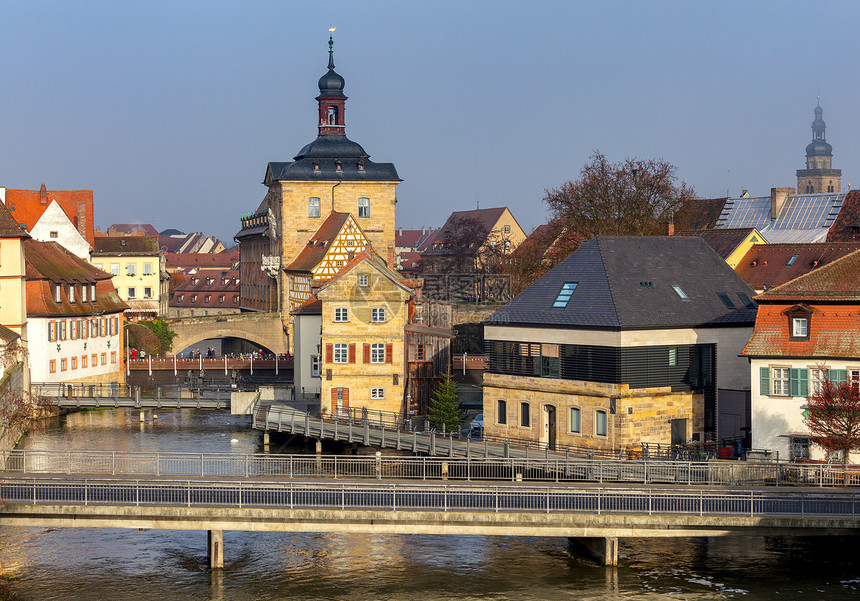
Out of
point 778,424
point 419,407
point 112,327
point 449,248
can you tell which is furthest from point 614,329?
point 449,248

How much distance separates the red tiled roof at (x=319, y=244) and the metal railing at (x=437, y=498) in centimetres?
7583

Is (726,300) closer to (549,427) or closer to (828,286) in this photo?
(828,286)

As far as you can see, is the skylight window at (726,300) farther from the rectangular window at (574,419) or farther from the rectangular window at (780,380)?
the rectangular window at (780,380)

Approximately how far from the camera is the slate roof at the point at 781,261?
8775 centimetres

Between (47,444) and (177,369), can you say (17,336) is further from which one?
(177,369)

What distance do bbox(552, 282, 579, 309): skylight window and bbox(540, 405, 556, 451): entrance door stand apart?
4444 mm

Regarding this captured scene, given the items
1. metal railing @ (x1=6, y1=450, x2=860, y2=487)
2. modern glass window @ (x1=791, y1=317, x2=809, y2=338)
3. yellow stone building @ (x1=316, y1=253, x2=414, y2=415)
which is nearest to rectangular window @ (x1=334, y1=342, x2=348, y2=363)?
yellow stone building @ (x1=316, y1=253, x2=414, y2=415)

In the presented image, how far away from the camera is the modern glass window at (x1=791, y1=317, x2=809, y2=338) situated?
5497 centimetres

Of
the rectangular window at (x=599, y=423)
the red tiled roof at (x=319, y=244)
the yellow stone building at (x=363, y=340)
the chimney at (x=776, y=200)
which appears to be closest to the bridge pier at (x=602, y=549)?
the rectangular window at (x=599, y=423)

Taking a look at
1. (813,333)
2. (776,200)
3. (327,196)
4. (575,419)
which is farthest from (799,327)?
(327,196)

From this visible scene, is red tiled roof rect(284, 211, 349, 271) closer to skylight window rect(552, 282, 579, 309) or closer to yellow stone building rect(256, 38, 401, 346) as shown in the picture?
yellow stone building rect(256, 38, 401, 346)

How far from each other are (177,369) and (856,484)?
7716 cm

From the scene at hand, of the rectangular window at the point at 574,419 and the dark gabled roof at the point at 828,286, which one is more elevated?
the dark gabled roof at the point at 828,286

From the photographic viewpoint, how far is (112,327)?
335ft
